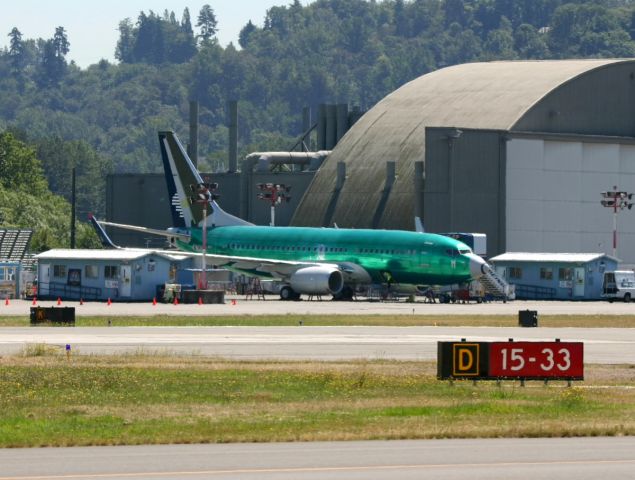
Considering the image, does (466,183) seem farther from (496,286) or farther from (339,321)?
(339,321)

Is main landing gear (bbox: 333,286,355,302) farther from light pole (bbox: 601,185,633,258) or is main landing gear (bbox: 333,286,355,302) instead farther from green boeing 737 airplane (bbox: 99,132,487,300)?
light pole (bbox: 601,185,633,258)

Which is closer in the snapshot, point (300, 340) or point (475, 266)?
point (300, 340)

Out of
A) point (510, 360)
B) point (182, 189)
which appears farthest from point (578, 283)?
point (510, 360)

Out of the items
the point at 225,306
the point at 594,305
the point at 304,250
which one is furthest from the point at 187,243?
the point at 594,305

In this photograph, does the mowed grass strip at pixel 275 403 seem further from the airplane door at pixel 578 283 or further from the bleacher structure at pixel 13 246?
the bleacher structure at pixel 13 246

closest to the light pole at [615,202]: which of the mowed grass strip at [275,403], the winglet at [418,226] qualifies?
the winglet at [418,226]

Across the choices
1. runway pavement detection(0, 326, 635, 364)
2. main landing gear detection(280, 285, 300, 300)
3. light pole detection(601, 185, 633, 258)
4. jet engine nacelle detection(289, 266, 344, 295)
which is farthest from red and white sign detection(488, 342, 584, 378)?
light pole detection(601, 185, 633, 258)

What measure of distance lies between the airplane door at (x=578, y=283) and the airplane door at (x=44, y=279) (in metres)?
35.5

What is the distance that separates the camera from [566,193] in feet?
393

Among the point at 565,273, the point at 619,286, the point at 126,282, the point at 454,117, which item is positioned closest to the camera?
the point at 126,282

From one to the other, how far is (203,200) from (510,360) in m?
63.1

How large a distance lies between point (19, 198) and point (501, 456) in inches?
6648

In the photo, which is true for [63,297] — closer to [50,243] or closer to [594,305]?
[594,305]

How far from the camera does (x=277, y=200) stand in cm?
11700
